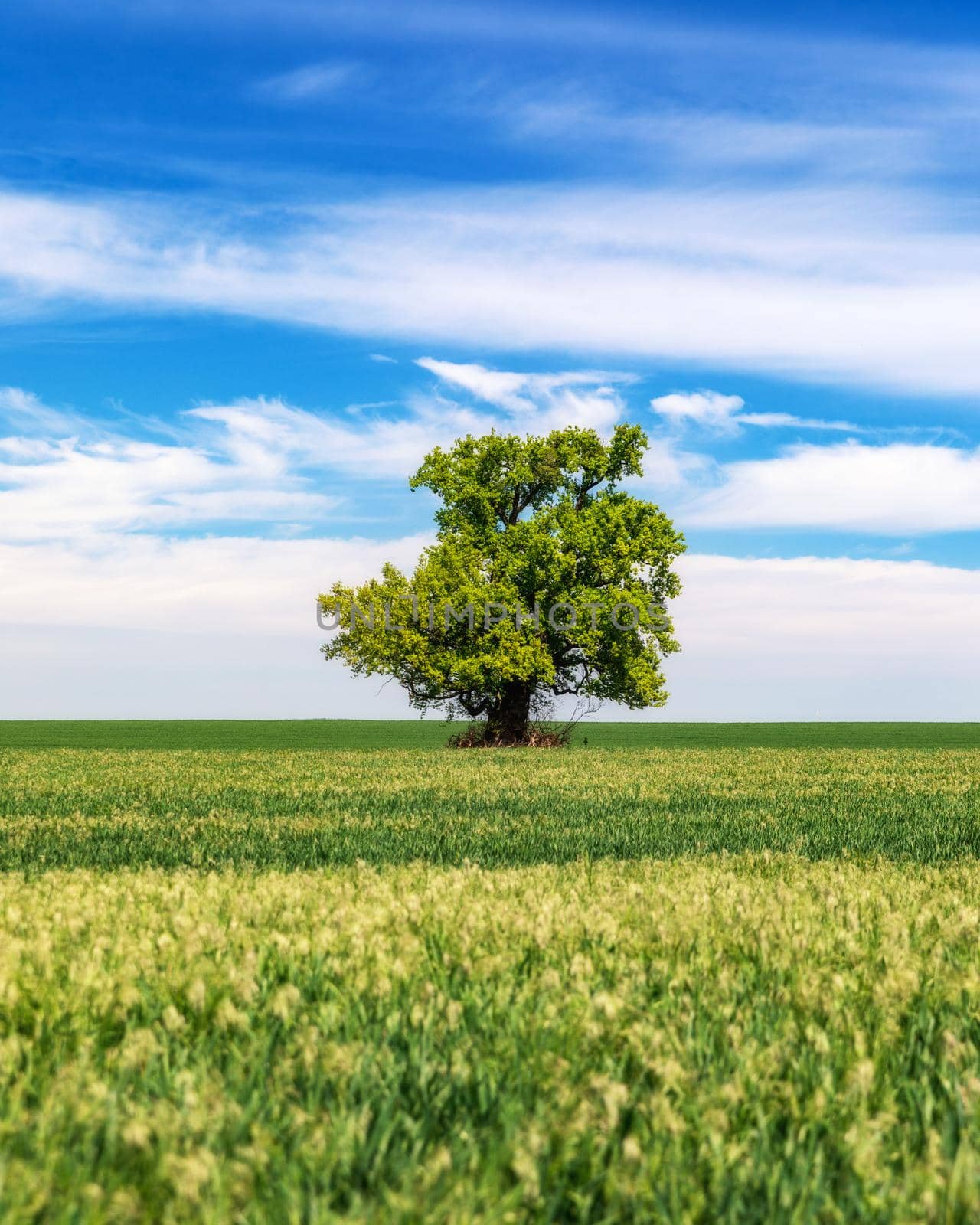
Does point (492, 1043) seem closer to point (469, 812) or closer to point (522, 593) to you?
point (469, 812)

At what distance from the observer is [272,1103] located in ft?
11.0

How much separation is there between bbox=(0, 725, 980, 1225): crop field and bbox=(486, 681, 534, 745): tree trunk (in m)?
31.9

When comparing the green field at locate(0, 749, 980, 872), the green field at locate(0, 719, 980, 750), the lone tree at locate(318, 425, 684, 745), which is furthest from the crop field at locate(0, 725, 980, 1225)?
the green field at locate(0, 719, 980, 750)

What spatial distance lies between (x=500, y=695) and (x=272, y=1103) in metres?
38.6

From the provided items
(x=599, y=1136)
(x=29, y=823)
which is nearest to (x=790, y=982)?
(x=599, y=1136)

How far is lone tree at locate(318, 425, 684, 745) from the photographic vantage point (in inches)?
1539

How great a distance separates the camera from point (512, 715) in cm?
4203

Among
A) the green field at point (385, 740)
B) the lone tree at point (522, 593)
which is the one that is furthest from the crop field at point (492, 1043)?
the green field at point (385, 740)

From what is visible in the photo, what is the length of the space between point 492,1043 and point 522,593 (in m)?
36.4

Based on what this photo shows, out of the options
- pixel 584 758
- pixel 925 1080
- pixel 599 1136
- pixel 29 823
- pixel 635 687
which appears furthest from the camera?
pixel 635 687

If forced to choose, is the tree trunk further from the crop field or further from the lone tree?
the crop field

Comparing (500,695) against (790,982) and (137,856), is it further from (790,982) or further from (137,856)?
(790,982)

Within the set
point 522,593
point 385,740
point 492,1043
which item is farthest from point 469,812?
point 385,740

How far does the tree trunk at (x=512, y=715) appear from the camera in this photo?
41.8 metres
